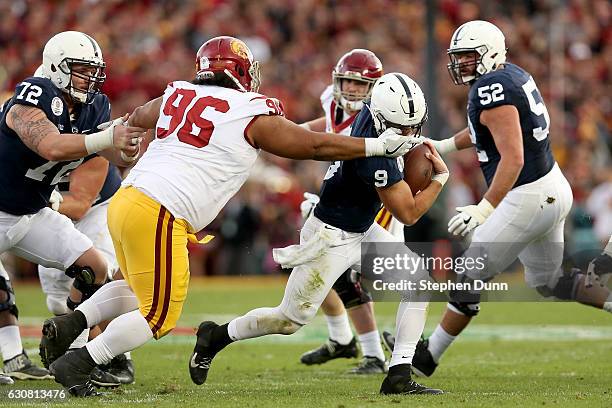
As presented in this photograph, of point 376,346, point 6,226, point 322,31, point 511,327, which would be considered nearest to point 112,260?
point 6,226

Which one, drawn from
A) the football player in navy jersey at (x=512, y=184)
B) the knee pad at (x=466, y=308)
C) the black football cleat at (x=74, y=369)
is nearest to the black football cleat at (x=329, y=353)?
the football player in navy jersey at (x=512, y=184)

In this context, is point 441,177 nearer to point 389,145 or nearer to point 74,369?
point 389,145

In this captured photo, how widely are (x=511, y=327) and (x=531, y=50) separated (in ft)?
27.0

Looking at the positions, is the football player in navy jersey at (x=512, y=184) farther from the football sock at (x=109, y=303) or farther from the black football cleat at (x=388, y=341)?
the football sock at (x=109, y=303)

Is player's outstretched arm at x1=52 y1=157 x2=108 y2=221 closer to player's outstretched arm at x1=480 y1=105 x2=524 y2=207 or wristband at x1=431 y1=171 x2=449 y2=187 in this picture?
wristband at x1=431 y1=171 x2=449 y2=187

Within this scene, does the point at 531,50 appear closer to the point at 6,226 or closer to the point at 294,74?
the point at 294,74

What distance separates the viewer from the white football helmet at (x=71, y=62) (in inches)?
243

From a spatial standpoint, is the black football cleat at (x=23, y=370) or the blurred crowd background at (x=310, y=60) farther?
the blurred crowd background at (x=310, y=60)

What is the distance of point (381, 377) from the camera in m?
6.73

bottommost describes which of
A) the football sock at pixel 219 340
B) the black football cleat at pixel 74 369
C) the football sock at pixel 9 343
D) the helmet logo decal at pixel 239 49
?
the football sock at pixel 9 343

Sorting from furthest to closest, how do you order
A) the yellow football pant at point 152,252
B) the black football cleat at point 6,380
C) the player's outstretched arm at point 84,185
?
the player's outstretched arm at point 84,185 → the black football cleat at point 6,380 → the yellow football pant at point 152,252

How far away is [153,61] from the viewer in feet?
49.9

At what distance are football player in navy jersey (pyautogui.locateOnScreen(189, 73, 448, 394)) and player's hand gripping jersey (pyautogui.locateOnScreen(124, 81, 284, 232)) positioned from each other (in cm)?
57

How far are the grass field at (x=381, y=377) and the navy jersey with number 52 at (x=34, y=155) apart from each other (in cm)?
107
